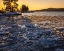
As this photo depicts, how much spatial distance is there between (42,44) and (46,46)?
0.23 meters

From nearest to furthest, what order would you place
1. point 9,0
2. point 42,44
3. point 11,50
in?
point 11,50 → point 42,44 → point 9,0

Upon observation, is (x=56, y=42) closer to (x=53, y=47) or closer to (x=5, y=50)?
(x=53, y=47)

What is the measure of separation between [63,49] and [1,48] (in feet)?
5.21

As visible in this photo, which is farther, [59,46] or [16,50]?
[59,46]

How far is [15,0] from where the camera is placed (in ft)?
149

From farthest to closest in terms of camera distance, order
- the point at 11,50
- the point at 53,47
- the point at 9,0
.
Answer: the point at 9,0
the point at 53,47
the point at 11,50

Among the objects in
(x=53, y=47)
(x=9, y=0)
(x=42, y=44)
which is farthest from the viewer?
(x=9, y=0)

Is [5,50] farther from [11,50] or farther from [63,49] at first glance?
[63,49]

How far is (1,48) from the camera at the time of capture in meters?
3.95

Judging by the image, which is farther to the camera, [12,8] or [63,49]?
[12,8]

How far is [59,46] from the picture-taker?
162 inches

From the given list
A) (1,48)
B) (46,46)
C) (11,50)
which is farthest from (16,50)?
(46,46)

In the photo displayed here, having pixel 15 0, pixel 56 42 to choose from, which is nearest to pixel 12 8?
pixel 15 0

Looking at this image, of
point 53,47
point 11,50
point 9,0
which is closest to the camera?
point 11,50
